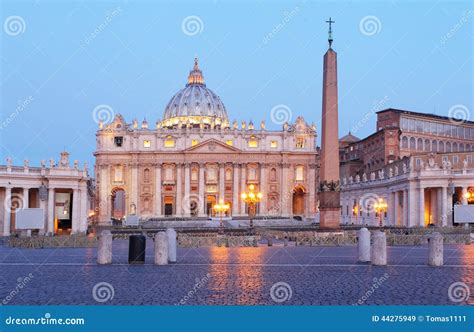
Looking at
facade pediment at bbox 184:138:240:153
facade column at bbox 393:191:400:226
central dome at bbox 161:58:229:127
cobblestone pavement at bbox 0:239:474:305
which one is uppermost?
central dome at bbox 161:58:229:127

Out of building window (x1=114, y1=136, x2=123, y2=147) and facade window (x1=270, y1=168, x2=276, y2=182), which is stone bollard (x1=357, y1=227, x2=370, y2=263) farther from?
building window (x1=114, y1=136, x2=123, y2=147)

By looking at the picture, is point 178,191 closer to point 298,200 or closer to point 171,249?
point 298,200

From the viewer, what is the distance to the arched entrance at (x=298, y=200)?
9481 cm

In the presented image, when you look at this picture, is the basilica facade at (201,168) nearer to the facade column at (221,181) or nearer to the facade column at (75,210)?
the facade column at (221,181)

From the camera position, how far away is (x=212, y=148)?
9106 cm

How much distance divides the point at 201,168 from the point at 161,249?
74.6 meters

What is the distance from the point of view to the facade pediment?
297ft

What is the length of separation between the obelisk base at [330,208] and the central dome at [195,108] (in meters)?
87.3

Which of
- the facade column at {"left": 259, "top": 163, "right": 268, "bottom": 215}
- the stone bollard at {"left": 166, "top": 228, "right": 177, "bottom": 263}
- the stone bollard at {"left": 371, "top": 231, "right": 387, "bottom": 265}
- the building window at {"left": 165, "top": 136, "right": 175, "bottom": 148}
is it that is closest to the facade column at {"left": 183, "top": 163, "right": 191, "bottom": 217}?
the building window at {"left": 165, "top": 136, "right": 175, "bottom": 148}

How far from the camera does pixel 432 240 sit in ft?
54.3

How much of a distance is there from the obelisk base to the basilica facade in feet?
203

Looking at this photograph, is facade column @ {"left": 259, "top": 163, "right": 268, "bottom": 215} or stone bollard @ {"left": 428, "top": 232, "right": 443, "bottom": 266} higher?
facade column @ {"left": 259, "top": 163, "right": 268, "bottom": 215}

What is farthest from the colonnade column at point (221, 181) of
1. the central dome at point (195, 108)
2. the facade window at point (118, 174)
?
the central dome at point (195, 108)

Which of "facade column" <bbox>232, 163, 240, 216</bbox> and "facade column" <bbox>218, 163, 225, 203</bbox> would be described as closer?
"facade column" <bbox>232, 163, 240, 216</bbox>
